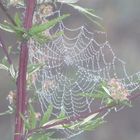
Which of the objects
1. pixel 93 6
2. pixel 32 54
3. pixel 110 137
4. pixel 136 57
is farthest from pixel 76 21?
pixel 32 54

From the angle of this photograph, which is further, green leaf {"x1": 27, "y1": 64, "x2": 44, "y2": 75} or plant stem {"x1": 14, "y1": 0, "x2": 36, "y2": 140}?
green leaf {"x1": 27, "y1": 64, "x2": 44, "y2": 75}

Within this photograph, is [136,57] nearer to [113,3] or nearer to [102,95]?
[113,3]

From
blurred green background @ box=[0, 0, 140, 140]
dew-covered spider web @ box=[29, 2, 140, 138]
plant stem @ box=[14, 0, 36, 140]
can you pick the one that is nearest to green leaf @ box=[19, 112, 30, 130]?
plant stem @ box=[14, 0, 36, 140]

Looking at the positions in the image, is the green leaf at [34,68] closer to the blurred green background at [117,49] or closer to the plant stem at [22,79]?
the plant stem at [22,79]

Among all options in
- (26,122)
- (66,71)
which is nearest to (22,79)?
(26,122)

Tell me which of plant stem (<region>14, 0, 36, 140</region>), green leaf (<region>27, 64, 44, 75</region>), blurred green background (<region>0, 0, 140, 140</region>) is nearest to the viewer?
plant stem (<region>14, 0, 36, 140</region>)

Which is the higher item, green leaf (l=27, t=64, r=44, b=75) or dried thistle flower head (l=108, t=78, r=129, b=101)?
green leaf (l=27, t=64, r=44, b=75)

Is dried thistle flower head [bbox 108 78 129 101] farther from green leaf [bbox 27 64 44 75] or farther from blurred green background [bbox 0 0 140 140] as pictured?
blurred green background [bbox 0 0 140 140]
